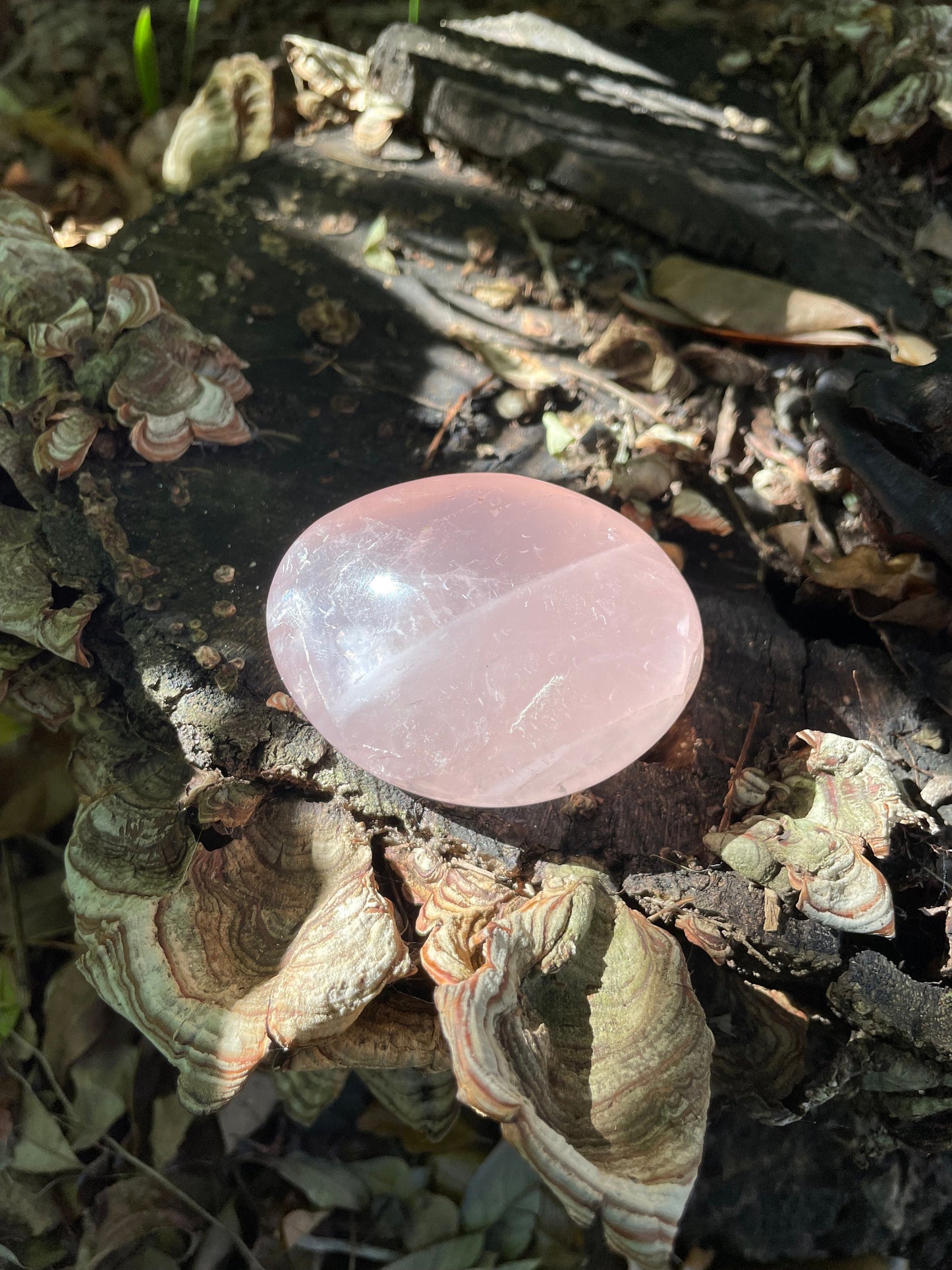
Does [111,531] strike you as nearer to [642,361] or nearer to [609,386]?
[609,386]

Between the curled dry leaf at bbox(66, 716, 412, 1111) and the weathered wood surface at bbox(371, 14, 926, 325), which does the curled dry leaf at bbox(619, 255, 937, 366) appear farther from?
the curled dry leaf at bbox(66, 716, 412, 1111)

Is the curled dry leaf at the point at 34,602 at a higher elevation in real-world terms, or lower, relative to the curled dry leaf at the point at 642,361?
lower

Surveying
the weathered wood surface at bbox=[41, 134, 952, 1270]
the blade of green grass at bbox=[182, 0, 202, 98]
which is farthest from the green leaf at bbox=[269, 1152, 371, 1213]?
the blade of green grass at bbox=[182, 0, 202, 98]

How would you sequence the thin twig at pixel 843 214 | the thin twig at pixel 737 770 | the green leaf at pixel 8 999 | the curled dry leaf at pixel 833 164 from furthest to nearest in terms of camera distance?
the curled dry leaf at pixel 833 164, the thin twig at pixel 843 214, the green leaf at pixel 8 999, the thin twig at pixel 737 770

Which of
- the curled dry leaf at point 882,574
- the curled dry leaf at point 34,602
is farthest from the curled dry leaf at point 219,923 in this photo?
the curled dry leaf at point 882,574

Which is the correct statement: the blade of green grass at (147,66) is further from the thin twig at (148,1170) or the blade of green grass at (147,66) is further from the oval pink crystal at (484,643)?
the thin twig at (148,1170)

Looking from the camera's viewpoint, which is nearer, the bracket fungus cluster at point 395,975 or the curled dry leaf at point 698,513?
the bracket fungus cluster at point 395,975

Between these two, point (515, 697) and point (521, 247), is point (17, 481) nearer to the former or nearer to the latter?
point (515, 697)
